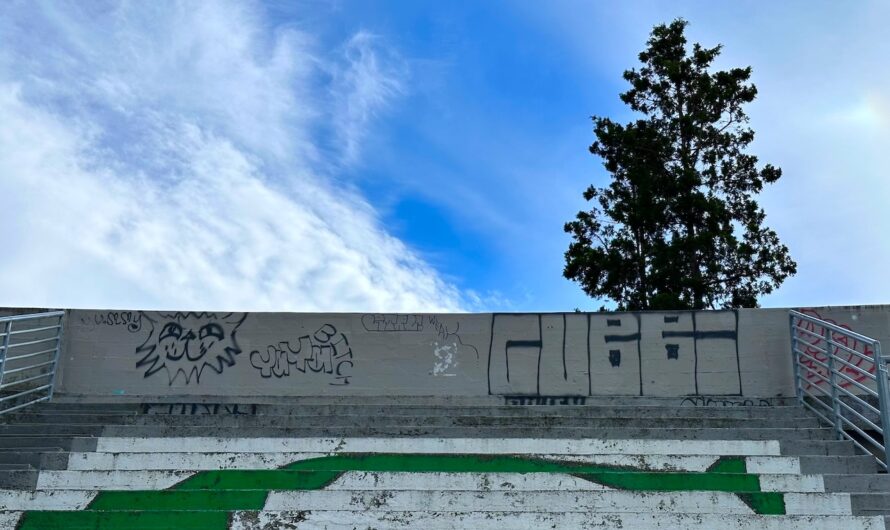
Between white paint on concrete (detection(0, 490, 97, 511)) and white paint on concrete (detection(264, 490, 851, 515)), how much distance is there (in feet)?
4.60

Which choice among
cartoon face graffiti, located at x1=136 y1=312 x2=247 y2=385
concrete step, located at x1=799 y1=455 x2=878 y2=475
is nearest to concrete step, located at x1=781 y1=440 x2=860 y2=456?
concrete step, located at x1=799 y1=455 x2=878 y2=475

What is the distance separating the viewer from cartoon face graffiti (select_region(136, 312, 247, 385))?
355 inches

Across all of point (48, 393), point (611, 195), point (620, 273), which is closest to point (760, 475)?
point (48, 393)

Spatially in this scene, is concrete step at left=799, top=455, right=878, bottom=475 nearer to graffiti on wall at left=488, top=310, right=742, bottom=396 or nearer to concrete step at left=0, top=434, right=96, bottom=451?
graffiti on wall at left=488, top=310, right=742, bottom=396

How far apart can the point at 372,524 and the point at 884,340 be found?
645cm

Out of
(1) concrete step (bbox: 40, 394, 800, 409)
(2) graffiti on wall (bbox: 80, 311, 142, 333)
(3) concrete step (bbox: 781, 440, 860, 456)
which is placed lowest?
(3) concrete step (bbox: 781, 440, 860, 456)

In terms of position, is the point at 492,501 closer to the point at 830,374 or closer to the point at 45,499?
the point at 45,499

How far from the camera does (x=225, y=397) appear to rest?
29.2 ft

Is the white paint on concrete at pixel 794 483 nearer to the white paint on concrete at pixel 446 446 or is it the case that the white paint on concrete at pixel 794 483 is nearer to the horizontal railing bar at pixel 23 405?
the white paint on concrete at pixel 446 446

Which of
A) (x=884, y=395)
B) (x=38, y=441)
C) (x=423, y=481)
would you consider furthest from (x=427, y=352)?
(x=884, y=395)

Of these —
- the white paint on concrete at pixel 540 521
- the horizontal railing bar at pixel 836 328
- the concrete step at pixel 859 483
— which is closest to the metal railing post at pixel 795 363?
the horizontal railing bar at pixel 836 328

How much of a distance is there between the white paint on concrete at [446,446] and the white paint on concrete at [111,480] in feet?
2.09

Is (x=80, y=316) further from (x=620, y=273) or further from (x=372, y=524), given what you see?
(x=620, y=273)

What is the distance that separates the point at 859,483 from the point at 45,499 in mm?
6094
